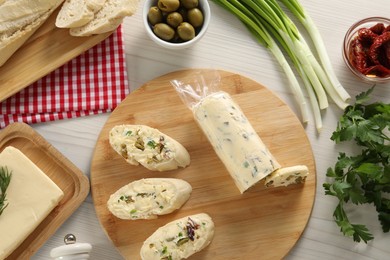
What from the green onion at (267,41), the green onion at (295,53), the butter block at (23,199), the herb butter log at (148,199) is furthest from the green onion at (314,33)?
the butter block at (23,199)

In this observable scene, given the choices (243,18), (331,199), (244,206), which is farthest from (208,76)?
(331,199)

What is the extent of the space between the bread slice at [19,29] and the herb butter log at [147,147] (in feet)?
1.78

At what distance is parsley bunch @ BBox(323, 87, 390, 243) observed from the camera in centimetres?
229

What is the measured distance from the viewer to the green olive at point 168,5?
2369mm

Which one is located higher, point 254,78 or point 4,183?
point 254,78

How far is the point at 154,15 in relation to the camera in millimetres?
2395

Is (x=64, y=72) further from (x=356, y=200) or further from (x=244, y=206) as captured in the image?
(x=356, y=200)

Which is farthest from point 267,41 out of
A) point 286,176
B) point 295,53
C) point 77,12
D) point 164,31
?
point 77,12

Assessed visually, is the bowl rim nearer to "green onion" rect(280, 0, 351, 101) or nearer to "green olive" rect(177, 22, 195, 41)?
"green onion" rect(280, 0, 351, 101)

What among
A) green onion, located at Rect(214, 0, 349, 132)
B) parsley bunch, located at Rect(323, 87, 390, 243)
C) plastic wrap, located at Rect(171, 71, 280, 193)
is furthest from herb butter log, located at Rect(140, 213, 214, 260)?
green onion, located at Rect(214, 0, 349, 132)

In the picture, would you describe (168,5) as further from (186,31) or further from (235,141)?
(235,141)

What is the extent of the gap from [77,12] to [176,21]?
0.41m

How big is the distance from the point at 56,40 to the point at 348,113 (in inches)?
49.5

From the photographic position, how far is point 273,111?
246 centimetres
